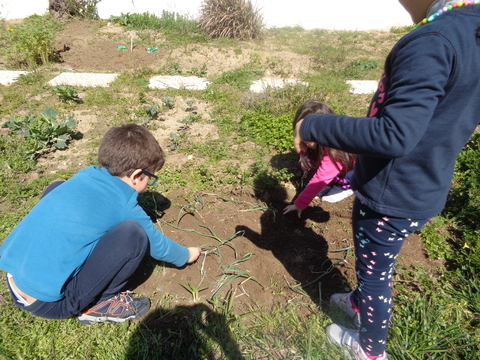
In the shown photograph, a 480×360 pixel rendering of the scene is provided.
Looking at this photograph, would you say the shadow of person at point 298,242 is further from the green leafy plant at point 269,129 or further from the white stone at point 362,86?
the white stone at point 362,86

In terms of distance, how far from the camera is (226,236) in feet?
9.05

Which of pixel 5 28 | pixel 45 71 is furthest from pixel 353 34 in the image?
pixel 5 28

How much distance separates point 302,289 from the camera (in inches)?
93.7

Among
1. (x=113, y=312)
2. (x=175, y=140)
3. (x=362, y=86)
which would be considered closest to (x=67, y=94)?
(x=175, y=140)

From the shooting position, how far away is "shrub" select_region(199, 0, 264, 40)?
7.60 meters

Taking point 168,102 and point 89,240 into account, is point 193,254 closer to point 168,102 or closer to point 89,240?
point 89,240

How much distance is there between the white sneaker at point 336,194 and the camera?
10.4 ft

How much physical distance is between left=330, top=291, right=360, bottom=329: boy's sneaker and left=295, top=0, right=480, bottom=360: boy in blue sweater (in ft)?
1.28

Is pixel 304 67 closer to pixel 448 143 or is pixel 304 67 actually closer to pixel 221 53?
pixel 221 53

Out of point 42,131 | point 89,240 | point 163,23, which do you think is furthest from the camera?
point 163,23

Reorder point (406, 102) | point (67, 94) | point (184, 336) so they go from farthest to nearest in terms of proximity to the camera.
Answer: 1. point (67, 94)
2. point (184, 336)
3. point (406, 102)

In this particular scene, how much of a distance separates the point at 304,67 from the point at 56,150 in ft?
16.0

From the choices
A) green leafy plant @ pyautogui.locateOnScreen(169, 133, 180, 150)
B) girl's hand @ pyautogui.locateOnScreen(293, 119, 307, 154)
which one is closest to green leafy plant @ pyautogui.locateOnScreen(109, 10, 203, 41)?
green leafy plant @ pyautogui.locateOnScreen(169, 133, 180, 150)

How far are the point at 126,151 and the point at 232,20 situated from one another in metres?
6.92
